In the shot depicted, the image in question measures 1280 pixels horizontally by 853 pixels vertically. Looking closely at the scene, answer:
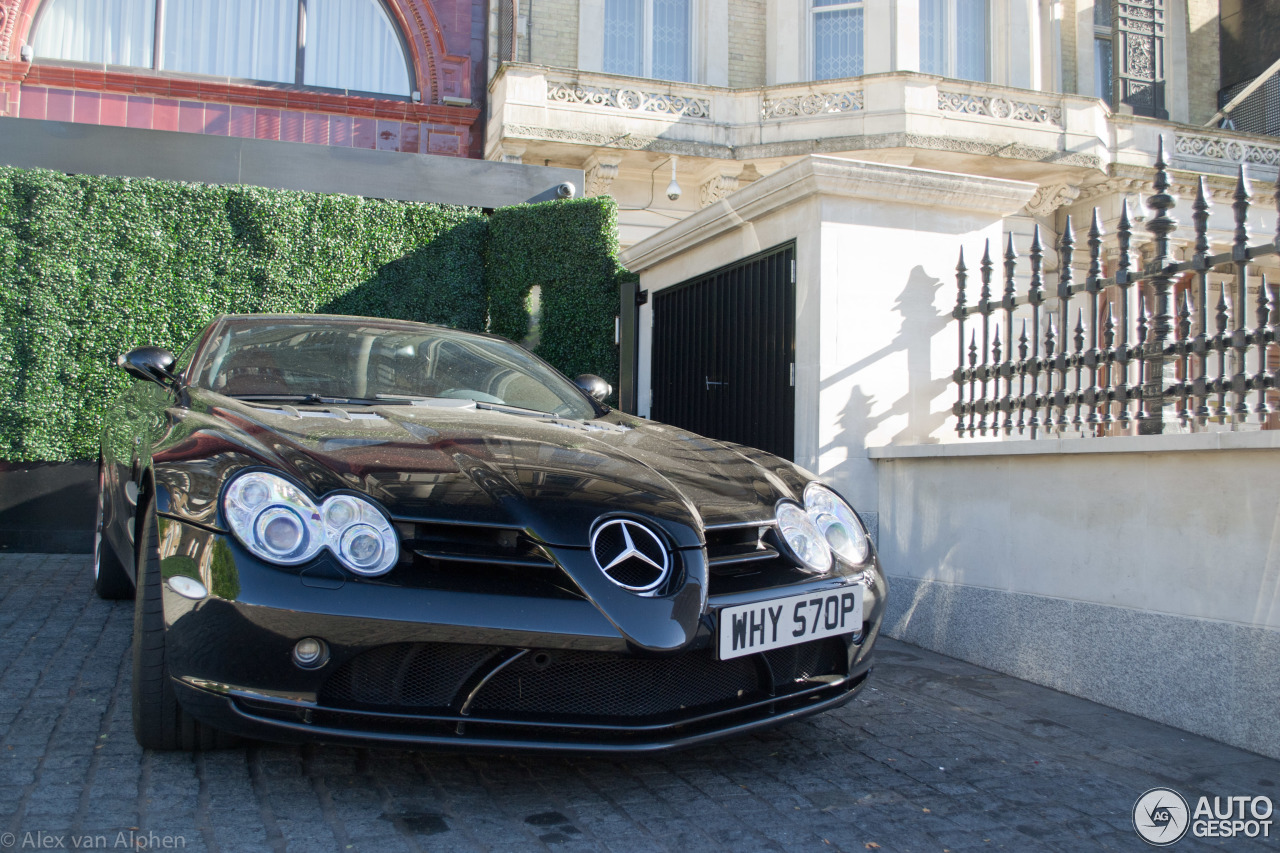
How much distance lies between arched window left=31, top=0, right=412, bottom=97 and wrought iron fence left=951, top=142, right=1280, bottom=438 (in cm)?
1177

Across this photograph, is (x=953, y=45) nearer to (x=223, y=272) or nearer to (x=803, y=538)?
(x=223, y=272)

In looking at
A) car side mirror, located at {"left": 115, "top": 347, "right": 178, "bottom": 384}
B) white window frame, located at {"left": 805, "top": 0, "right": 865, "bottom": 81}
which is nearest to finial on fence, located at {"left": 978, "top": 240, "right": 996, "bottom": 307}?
car side mirror, located at {"left": 115, "top": 347, "right": 178, "bottom": 384}

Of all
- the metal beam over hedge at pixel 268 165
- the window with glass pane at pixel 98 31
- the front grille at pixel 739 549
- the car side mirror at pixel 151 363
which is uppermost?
the window with glass pane at pixel 98 31

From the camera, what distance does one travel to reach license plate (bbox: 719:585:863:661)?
7.77 feet

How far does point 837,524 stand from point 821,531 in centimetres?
12

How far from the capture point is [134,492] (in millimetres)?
3078

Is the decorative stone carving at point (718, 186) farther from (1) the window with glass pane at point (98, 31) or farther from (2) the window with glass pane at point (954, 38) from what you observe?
(1) the window with glass pane at point (98, 31)

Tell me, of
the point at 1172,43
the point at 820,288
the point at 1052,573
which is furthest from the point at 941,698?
the point at 1172,43

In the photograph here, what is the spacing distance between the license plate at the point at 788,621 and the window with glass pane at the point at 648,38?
43.4 feet

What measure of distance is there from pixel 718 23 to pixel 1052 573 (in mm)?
12771

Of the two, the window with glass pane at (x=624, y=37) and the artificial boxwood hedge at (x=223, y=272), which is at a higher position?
the window with glass pane at (x=624, y=37)

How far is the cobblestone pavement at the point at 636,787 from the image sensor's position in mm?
2191

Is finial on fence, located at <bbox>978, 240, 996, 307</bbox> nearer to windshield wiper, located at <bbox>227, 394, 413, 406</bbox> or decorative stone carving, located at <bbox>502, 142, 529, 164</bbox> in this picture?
windshield wiper, located at <bbox>227, 394, 413, 406</bbox>

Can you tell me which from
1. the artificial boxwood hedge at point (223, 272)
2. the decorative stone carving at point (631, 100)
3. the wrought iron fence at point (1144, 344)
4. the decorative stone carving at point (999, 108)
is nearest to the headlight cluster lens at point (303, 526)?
the wrought iron fence at point (1144, 344)
